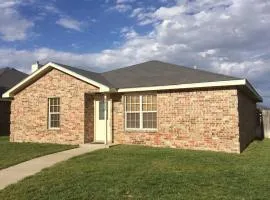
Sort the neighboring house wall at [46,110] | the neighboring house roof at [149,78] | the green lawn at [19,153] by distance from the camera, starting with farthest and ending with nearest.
A: the neighboring house wall at [46,110] → the neighboring house roof at [149,78] → the green lawn at [19,153]

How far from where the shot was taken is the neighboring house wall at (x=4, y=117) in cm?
2625

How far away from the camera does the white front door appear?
1794 cm

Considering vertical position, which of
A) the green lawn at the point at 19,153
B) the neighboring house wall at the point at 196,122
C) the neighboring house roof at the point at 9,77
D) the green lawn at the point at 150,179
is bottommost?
the green lawn at the point at 150,179

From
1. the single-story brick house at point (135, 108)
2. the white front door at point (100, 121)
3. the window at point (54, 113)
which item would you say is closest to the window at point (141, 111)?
the single-story brick house at point (135, 108)

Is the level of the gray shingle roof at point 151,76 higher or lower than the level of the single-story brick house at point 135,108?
higher

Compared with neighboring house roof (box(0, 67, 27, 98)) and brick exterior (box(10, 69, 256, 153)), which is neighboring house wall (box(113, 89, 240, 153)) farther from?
neighboring house roof (box(0, 67, 27, 98))

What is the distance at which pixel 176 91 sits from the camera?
16.0 meters

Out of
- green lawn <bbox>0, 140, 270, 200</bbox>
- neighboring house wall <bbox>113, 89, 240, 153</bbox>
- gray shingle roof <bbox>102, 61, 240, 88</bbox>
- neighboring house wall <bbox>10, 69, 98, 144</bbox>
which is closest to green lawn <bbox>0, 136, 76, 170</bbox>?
neighboring house wall <bbox>10, 69, 98, 144</bbox>

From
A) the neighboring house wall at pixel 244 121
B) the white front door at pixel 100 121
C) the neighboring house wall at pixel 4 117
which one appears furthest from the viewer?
the neighboring house wall at pixel 4 117

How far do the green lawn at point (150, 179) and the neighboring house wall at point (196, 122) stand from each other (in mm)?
2046

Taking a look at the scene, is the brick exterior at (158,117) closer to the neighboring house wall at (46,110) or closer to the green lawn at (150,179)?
the neighboring house wall at (46,110)

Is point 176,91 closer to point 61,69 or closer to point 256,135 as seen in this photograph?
point 61,69

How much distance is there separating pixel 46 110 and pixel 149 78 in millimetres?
5540

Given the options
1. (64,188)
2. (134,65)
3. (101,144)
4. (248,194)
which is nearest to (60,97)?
(101,144)
